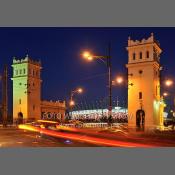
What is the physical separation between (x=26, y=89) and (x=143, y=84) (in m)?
27.5

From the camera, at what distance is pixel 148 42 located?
5303cm

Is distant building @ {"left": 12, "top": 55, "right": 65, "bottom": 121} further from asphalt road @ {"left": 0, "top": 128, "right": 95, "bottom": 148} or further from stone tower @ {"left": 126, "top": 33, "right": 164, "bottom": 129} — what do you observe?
asphalt road @ {"left": 0, "top": 128, "right": 95, "bottom": 148}

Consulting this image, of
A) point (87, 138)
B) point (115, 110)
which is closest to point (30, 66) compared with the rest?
point (115, 110)

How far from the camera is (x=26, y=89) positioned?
72.8m

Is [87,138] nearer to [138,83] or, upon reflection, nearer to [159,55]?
[138,83]

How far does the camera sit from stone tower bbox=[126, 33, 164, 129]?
52062 mm

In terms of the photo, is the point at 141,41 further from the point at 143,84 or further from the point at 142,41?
the point at 143,84

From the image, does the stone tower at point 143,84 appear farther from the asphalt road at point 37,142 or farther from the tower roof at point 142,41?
the asphalt road at point 37,142

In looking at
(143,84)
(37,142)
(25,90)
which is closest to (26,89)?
(25,90)

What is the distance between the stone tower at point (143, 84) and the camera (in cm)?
5206

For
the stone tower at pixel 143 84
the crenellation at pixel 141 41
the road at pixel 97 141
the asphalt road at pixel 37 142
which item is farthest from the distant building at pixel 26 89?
the asphalt road at pixel 37 142

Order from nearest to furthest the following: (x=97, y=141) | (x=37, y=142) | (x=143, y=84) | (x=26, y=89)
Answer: (x=97, y=141) < (x=37, y=142) < (x=143, y=84) < (x=26, y=89)

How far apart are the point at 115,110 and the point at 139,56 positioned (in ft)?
124

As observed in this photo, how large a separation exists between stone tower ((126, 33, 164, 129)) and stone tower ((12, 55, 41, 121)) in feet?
82.9
